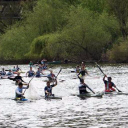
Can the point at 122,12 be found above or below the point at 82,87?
above

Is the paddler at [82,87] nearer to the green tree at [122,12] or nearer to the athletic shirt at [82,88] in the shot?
the athletic shirt at [82,88]

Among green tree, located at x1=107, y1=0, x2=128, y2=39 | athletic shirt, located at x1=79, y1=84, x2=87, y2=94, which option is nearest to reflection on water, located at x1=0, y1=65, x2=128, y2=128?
athletic shirt, located at x1=79, y1=84, x2=87, y2=94

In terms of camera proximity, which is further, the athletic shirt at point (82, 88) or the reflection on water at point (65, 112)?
the athletic shirt at point (82, 88)

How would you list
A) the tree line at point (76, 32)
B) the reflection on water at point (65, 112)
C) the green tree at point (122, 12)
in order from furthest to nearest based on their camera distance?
the tree line at point (76, 32)
the green tree at point (122, 12)
the reflection on water at point (65, 112)

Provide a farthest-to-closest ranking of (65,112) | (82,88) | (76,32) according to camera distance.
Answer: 1. (76,32)
2. (82,88)
3. (65,112)

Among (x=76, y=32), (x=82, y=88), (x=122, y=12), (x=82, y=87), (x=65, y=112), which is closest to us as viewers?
(x=65, y=112)

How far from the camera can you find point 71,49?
8888 centimetres

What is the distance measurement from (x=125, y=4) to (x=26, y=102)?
53.4 m

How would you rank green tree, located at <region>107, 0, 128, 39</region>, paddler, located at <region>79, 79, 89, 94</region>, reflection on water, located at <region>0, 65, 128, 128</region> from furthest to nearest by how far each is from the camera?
green tree, located at <region>107, 0, 128, 39</region> → paddler, located at <region>79, 79, 89, 94</region> → reflection on water, located at <region>0, 65, 128, 128</region>

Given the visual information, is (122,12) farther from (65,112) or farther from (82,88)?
(65,112)

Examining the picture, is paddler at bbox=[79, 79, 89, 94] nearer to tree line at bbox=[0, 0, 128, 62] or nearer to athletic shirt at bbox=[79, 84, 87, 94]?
athletic shirt at bbox=[79, 84, 87, 94]

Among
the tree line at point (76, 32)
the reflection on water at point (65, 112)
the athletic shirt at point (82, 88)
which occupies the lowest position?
the reflection on water at point (65, 112)

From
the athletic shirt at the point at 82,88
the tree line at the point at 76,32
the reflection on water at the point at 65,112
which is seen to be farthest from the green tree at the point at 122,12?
the athletic shirt at the point at 82,88

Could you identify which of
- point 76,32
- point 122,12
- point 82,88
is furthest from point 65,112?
point 122,12
